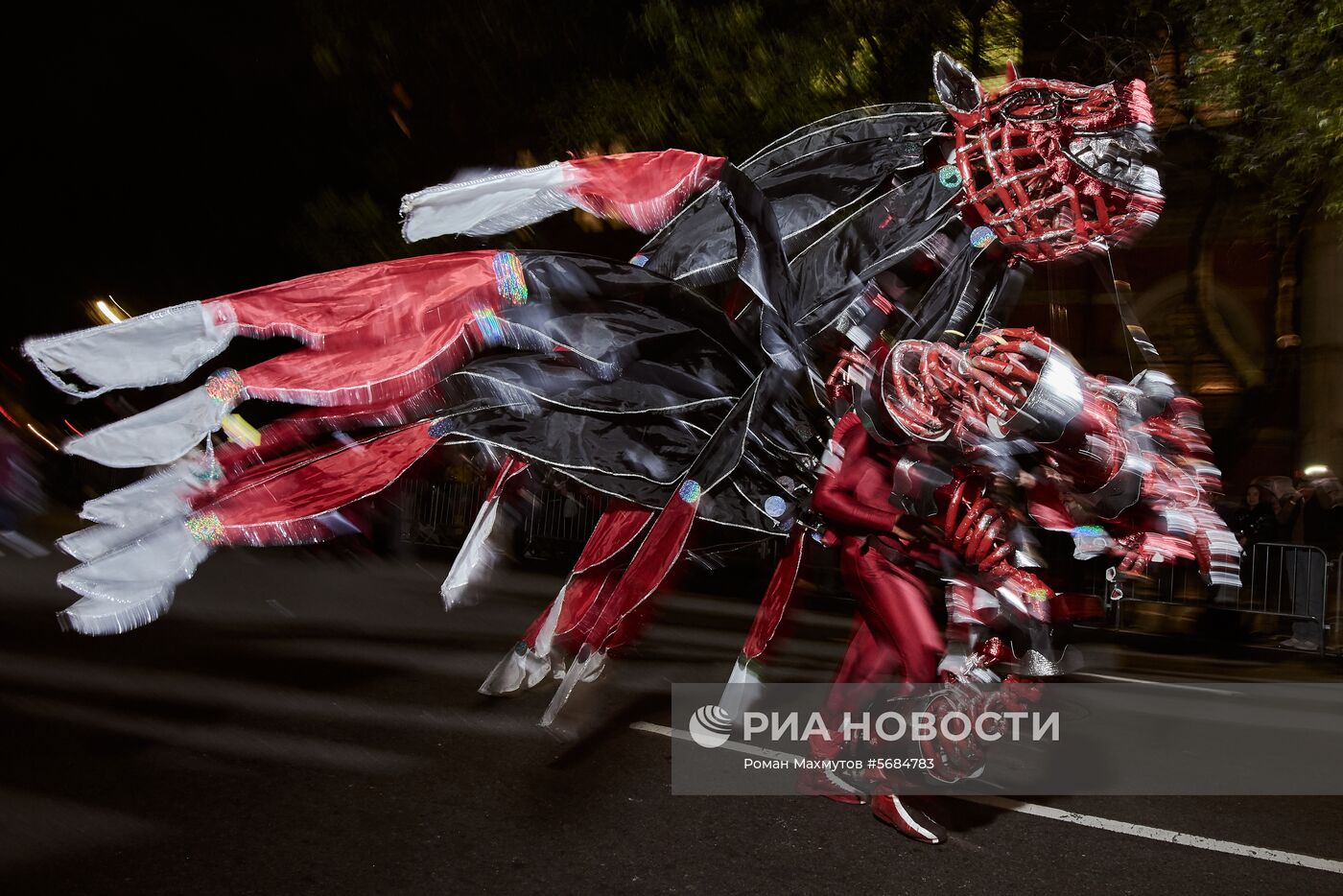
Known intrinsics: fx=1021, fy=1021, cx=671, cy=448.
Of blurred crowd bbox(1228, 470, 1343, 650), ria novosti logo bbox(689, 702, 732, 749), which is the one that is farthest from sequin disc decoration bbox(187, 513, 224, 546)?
blurred crowd bbox(1228, 470, 1343, 650)

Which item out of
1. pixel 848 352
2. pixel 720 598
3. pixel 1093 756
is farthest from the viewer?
pixel 720 598

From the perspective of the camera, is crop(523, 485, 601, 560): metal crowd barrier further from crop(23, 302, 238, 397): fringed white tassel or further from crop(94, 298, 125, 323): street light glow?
crop(23, 302, 238, 397): fringed white tassel

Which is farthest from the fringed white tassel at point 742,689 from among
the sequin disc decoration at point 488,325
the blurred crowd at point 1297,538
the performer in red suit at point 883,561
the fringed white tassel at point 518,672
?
the blurred crowd at point 1297,538

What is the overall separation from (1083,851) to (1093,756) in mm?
1567

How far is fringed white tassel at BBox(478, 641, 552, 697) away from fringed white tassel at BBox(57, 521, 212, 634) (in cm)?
256

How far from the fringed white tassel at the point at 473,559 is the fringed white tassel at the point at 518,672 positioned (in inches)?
23.5

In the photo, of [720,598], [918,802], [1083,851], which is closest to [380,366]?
[918,802]

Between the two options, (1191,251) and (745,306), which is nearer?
(745,306)

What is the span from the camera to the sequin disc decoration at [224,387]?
315 centimetres

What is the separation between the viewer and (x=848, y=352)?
3.59m

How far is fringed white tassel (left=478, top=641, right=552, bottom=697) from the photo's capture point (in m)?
5.54

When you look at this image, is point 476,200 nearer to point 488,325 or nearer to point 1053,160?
point 488,325

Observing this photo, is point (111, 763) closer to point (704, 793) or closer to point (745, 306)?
point (704, 793)

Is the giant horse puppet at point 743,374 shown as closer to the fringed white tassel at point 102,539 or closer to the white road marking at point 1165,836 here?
the fringed white tassel at point 102,539
